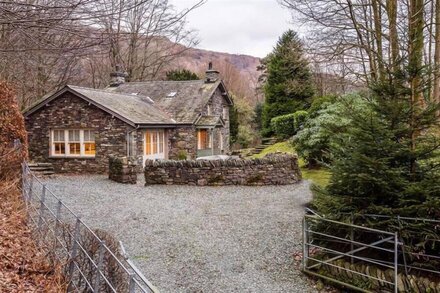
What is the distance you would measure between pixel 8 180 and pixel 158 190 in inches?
294

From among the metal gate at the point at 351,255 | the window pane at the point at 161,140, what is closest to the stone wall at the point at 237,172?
the window pane at the point at 161,140

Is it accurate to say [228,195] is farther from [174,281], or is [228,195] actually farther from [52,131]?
[52,131]

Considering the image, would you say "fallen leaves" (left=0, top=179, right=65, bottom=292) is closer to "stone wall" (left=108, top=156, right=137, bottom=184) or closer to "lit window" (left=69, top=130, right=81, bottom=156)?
"stone wall" (left=108, top=156, right=137, bottom=184)

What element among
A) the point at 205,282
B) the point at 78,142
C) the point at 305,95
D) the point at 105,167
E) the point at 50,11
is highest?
the point at 305,95

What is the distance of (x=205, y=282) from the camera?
6.70m

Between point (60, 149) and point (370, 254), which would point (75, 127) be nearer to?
point (60, 149)

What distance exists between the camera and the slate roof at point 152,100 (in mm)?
19453

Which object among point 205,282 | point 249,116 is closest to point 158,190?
point 205,282

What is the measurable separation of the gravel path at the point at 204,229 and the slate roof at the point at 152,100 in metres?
5.34

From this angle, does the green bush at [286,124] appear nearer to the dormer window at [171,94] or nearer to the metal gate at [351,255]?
the dormer window at [171,94]

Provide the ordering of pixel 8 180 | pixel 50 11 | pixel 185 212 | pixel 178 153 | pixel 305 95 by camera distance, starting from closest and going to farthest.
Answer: pixel 50 11, pixel 8 180, pixel 185 212, pixel 178 153, pixel 305 95

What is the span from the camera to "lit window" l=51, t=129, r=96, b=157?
19.6 meters

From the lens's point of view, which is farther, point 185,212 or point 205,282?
point 185,212

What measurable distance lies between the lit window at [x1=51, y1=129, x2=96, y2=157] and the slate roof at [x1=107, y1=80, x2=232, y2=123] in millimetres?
5706
